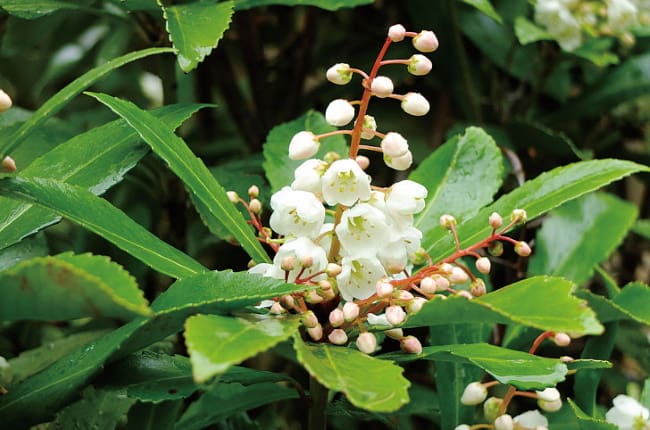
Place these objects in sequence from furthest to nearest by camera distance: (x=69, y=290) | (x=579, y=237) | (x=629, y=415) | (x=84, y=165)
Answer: (x=579, y=237)
(x=629, y=415)
(x=84, y=165)
(x=69, y=290)

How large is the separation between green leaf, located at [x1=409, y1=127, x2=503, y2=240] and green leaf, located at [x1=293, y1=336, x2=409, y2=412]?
0.26 metres

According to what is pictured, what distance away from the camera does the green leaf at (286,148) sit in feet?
2.88

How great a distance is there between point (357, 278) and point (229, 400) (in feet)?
0.92

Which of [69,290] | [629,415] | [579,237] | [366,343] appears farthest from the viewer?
[579,237]

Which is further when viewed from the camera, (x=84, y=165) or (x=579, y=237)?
(x=579, y=237)

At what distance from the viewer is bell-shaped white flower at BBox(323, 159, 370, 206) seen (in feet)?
2.10

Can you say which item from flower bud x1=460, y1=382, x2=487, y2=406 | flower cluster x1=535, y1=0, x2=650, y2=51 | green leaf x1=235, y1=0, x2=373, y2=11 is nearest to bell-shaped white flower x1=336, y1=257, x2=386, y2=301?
flower bud x1=460, y1=382, x2=487, y2=406

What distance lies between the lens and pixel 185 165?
707 mm

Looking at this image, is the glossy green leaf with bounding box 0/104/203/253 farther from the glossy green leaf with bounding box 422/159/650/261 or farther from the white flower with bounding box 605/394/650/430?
the white flower with bounding box 605/394/650/430

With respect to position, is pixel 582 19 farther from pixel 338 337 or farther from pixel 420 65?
pixel 338 337

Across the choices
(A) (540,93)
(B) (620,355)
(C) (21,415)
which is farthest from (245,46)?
(B) (620,355)

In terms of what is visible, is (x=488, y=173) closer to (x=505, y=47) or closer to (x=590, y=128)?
(x=505, y=47)

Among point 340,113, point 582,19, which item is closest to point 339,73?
point 340,113

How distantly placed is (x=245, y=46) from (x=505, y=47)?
0.47m
